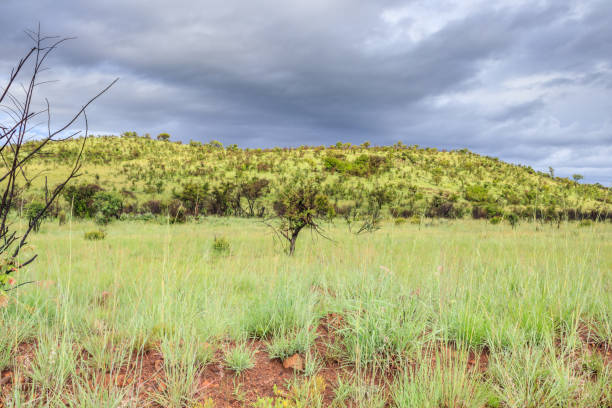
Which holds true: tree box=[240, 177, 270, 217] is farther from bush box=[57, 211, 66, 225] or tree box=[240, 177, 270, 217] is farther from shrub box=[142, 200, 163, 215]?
bush box=[57, 211, 66, 225]

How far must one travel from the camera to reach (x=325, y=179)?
1558 inches

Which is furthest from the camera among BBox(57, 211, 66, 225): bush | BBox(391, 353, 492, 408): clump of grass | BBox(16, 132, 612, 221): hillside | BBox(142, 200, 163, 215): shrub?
BBox(16, 132, 612, 221): hillside

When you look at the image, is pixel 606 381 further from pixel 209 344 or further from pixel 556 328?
pixel 209 344

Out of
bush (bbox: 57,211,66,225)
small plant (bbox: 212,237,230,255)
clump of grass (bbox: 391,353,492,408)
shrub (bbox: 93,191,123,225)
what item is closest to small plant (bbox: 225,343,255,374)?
clump of grass (bbox: 391,353,492,408)

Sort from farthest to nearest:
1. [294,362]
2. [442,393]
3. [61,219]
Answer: [61,219]
[294,362]
[442,393]

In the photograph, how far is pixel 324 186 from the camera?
118 ft

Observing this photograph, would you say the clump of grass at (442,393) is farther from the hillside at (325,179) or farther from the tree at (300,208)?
the hillside at (325,179)

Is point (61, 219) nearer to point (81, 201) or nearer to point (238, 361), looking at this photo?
point (81, 201)

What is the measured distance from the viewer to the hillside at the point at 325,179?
1159 inches

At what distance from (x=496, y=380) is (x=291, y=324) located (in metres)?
1.76

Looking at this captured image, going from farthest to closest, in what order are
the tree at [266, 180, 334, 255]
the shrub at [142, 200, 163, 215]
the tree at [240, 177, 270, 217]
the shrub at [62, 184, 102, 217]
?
the tree at [240, 177, 270, 217], the shrub at [142, 200, 163, 215], the shrub at [62, 184, 102, 217], the tree at [266, 180, 334, 255]

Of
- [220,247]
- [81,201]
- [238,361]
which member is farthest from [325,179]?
[238,361]

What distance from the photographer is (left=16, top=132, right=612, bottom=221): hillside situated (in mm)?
29438

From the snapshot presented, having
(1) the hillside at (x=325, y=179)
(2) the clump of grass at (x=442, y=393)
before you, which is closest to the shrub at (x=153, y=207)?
(1) the hillside at (x=325, y=179)
